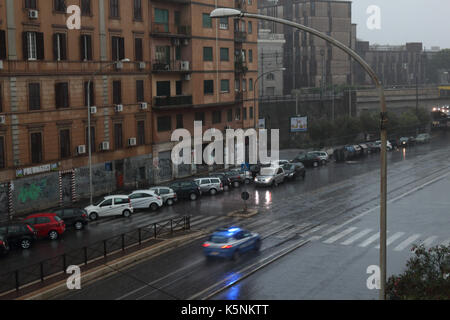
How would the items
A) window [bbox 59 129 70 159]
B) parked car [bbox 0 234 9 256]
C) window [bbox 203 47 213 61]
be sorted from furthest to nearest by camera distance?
window [bbox 203 47 213 61]
window [bbox 59 129 70 159]
parked car [bbox 0 234 9 256]

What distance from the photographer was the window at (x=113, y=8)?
47.0 metres

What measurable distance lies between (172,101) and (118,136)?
697 centimetres

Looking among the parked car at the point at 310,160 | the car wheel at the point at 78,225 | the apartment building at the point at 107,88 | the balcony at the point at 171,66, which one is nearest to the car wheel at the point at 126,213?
the car wheel at the point at 78,225

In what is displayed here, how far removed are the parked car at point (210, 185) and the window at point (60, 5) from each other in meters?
15.9

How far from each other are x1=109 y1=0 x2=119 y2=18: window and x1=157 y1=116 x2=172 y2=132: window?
994 cm

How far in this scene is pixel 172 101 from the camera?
53000mm

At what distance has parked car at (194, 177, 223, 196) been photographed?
45.5m

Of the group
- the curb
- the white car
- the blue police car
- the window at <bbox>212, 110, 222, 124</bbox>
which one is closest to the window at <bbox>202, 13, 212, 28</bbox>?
the window at <bbox>212, 110, 222, 124</bbox>

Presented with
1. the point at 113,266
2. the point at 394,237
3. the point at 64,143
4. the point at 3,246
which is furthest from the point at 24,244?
the point at 394,237

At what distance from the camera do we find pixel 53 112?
42.0 m

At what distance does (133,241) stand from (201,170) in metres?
29.1

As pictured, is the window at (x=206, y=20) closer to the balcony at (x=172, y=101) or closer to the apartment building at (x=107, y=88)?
the apartment building at (x=107, y=88)

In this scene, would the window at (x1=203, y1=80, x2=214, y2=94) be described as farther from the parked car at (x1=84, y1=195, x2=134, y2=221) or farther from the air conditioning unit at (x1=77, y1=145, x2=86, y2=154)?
the parked car at (x1=84, y1=195, x2=134, y2=221)

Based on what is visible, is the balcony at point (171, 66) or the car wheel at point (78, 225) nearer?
the car wheel at point (78, 225)
